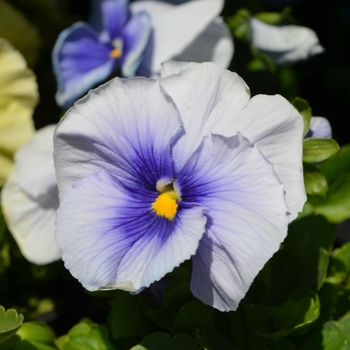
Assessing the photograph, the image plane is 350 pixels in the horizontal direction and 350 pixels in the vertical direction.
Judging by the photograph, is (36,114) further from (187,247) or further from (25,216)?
(187,247)

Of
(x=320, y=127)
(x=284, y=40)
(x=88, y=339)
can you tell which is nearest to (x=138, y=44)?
(x=284, y=40)

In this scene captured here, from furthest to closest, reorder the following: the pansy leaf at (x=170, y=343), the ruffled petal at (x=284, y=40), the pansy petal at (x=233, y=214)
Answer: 1. the ruffled petal at (x=284, y=40)
2. the pansy leaf at (x=170, y=343)
3. the pansy petal at (x=233, y=214)

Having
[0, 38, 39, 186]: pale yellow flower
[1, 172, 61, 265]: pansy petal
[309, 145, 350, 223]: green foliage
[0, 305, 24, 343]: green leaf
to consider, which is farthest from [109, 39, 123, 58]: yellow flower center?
[0, 305, 24, 343]: green leaf

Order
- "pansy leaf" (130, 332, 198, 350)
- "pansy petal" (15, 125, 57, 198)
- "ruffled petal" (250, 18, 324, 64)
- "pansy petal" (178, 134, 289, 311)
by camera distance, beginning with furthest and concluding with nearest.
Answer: "ruffled petal" (250, 18, 324, 64) → "pansy petal" (15, 125, 57, 198) → "pansy leaf" (130, 332, 198, 350) → "pansy petal" (178, 134, 289, 311)

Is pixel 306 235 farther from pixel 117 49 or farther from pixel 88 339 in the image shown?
pixel 117 49

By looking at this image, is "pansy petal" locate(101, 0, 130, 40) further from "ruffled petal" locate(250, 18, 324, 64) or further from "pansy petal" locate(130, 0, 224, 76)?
"ruffled petal" locate(250, 18, 324, 64)

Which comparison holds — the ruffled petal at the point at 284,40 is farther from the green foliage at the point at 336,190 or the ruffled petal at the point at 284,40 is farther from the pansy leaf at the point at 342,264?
the pansy leaf at the point at 342,264

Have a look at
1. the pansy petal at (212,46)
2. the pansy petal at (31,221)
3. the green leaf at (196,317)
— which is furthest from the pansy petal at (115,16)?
the green leaf at (196,317)
